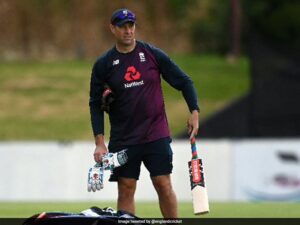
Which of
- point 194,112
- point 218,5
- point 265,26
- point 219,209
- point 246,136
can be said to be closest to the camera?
point 194,112

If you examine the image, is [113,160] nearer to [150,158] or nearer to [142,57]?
[150,158]

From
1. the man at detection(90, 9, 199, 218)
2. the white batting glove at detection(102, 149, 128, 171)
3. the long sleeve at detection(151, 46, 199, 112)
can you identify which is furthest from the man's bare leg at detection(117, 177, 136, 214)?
the long sleeve at detection(151, 46, 199, 112)

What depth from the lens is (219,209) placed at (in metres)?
15.1

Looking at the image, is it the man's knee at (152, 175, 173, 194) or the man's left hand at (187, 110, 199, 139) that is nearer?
the man's left hand at (187, 110, 199, 139)

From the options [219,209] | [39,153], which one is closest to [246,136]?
[39,153]

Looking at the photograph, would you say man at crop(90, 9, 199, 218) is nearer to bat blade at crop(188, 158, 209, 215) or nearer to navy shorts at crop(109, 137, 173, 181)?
navy shorts at crop(109, 137, 173, 181)

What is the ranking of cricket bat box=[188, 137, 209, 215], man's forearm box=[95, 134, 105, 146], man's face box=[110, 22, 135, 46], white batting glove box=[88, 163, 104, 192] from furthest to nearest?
Result: 1. man's forearm box=[95, 134, 105, 146]
2. man's face box=[110, 22, 135, 46]
3. white batting glove box=[88, 163, 104, 192]
4. cricket bat box=[188, 137, 209, 215]

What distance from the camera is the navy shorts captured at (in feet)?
36.6

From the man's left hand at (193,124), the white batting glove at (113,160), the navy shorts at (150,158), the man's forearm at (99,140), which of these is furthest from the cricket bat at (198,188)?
the man's forearm at (99,140)

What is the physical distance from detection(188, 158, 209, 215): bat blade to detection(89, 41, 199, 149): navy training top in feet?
1.94

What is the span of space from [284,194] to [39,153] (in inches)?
187

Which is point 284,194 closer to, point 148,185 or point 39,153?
point 148,185

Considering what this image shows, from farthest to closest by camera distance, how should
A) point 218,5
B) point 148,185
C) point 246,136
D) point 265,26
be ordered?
1. point 218,5
2. point 265,26
3. point 246,136
4. point 148,185

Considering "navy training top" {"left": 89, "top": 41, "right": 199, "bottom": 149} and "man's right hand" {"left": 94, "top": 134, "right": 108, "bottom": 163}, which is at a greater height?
"navy training top" {"left": 89, "top": 41, "right": 199, "bottom": 149}
